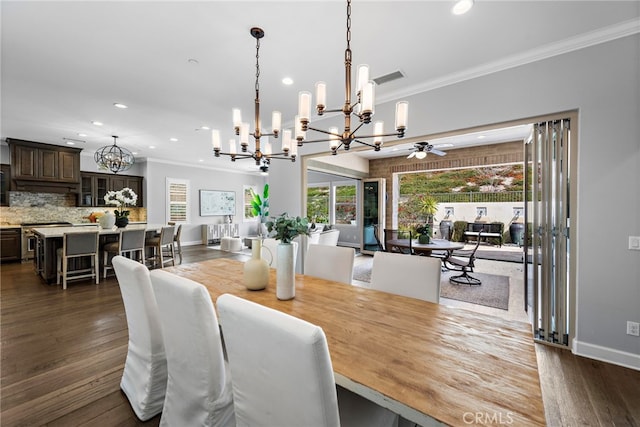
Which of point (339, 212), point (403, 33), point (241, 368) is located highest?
point (403, 33)

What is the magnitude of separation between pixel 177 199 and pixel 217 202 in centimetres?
138

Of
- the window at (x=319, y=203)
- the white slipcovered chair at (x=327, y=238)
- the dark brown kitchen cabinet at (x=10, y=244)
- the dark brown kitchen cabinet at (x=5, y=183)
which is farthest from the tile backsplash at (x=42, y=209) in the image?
the white slipcovered chair at (x=327, y=238)

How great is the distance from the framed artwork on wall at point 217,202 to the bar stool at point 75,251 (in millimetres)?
4615

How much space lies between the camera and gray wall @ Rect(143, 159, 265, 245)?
26.0 feet

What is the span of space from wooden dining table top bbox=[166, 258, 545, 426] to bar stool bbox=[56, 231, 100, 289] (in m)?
4.19

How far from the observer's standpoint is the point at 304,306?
1.58 m

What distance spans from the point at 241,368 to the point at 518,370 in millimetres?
1009

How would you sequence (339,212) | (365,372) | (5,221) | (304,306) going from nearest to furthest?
(365,372) → (304,306) → (5,221) → (339,212)

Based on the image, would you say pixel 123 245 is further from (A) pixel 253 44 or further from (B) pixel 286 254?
(B) pixel 286 254

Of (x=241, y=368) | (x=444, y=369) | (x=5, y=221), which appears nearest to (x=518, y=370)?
(x=444, y=369)

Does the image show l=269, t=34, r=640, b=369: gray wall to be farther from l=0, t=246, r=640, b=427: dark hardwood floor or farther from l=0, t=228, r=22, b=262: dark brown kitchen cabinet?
l=0, t=228, r=22, b=262: dark brown kitchen cabinet

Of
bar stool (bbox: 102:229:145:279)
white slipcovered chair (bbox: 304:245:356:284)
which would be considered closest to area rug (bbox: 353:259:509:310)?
white slipcovered chair (bbox: 304:245:356:284)

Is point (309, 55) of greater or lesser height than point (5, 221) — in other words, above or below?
above

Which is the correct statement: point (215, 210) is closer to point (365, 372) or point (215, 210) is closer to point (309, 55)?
point (309, 55)
